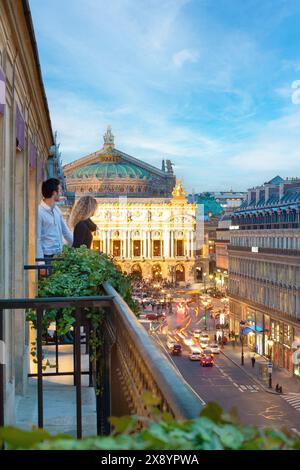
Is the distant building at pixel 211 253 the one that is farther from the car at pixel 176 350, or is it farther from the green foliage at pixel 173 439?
the green foliage at pixel 173 439

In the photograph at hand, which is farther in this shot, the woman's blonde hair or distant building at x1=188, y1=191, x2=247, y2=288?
distant building at x1=188, y1=191, x2=247, y2=288

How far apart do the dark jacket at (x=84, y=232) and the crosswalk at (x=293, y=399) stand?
109 feet

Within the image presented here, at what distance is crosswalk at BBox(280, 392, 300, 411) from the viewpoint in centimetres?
4337

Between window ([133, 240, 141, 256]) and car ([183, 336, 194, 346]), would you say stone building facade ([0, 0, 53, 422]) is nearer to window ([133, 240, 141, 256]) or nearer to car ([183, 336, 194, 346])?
car ([183, 336, 194, 346])

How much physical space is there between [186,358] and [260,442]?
198 feet

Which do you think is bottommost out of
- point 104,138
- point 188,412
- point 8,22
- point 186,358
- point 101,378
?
point 186,358

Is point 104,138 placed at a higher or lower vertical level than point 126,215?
higher

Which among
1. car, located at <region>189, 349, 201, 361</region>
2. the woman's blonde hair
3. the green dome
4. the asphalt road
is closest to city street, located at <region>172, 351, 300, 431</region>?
the asphalt road

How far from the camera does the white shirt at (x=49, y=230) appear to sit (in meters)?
12.3

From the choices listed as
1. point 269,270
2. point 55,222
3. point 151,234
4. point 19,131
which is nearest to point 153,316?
point 269,270

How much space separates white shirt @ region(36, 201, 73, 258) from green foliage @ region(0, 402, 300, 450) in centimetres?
1019

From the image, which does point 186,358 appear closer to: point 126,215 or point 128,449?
point 128,449

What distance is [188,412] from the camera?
2756 mm
